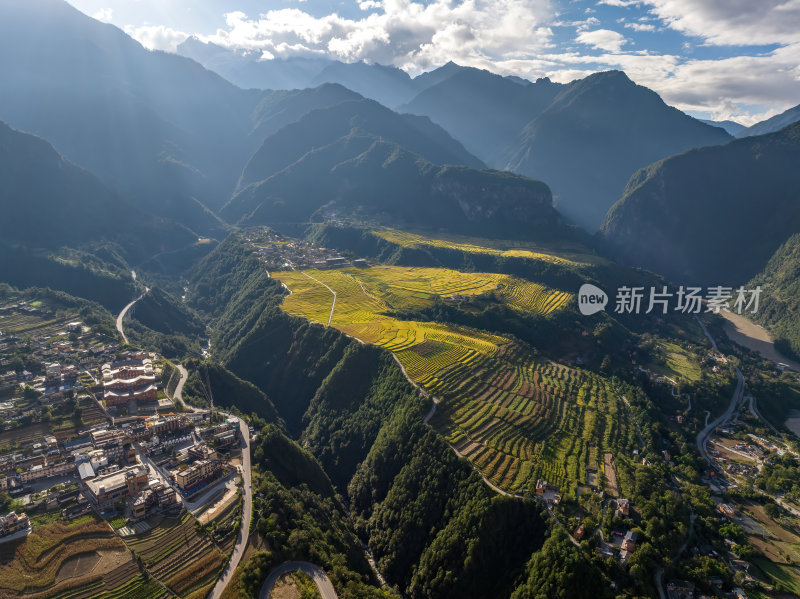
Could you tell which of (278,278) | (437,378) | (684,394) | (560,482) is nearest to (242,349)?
(278,278)

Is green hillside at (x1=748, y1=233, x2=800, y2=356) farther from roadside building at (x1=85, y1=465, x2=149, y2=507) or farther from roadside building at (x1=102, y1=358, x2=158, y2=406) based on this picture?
roadside building at (x1=102, y1=358, x2=158, y2=406)

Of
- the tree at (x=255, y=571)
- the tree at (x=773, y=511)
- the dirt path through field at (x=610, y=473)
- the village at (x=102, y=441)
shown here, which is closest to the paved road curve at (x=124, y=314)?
the village at (x=102, y=441)

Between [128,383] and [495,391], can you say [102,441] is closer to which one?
[128,383]

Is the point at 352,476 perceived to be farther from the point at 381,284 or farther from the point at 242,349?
the point at 381,284

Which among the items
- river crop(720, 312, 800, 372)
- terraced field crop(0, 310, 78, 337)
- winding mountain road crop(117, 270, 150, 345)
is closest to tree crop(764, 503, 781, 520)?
river crop(720, 312, 800, 372)

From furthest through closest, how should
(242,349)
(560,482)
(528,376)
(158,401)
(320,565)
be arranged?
(242,349), (528,376), (158,401), (560,482), (320,565)

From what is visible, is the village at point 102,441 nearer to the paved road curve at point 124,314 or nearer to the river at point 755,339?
the paved road curve at point 124,314
